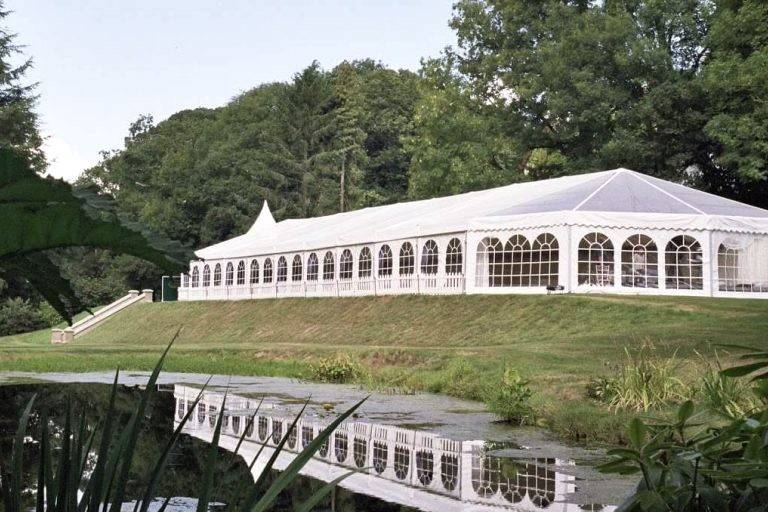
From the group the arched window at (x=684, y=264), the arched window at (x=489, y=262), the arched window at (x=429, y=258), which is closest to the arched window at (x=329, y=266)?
the arched window at (x=429, y=258)

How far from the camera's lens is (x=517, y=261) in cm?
3011

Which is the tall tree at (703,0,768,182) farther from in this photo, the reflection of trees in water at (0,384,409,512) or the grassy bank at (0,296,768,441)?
the reflection of trees in water at (0,384,409,512)

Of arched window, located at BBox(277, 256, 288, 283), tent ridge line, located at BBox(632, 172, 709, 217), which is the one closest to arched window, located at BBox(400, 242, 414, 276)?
tent ridge line, located at BBox(632, 172, 709, 217)

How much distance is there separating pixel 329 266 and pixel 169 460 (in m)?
29.0

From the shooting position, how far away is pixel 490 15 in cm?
4972

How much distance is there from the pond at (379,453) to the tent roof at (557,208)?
1403 centimetres

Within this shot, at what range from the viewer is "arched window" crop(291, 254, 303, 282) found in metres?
41.0

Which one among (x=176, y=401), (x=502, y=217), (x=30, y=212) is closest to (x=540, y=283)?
(x=502, y=217)

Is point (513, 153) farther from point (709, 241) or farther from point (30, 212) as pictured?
point (30, 212)

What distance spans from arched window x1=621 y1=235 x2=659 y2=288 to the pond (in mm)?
13660

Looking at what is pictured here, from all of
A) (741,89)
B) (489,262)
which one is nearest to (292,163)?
(741,89)

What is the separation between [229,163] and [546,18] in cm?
2657

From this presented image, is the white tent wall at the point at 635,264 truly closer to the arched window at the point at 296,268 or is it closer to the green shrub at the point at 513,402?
the arched window at the point at 296,268

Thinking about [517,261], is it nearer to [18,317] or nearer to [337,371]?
[337,371]
